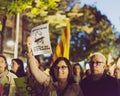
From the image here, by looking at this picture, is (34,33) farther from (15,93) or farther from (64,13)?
(64,13)

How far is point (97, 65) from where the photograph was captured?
7484mm

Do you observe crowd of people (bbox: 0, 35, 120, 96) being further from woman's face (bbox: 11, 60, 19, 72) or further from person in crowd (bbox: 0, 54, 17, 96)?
woman's face (bbox: 11, 60, 19, 72)

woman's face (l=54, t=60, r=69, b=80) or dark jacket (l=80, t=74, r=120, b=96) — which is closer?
woman's face (l=54, t=60, r=69, b=80)

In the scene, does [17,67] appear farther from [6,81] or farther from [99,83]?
[99,83]

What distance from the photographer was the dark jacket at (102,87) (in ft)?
24.2

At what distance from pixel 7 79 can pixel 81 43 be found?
34.4 meters

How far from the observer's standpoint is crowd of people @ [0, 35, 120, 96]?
6.64 metres

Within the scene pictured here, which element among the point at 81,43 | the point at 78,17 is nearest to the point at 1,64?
the point at 78,17

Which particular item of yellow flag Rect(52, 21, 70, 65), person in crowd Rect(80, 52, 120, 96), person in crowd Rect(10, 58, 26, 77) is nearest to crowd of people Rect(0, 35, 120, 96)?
person in crowd Rect(80, 52, 120, 96)

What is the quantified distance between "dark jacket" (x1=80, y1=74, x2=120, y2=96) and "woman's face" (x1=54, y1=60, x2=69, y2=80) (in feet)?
2.43

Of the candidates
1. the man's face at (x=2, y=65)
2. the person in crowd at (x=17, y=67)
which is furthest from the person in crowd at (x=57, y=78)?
the person in crowd at (x=17, y=67)

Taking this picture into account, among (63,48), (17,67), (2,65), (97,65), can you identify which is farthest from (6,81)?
(63,48)

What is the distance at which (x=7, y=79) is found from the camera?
8.34 m

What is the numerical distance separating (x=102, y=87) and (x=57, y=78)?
83 cm
